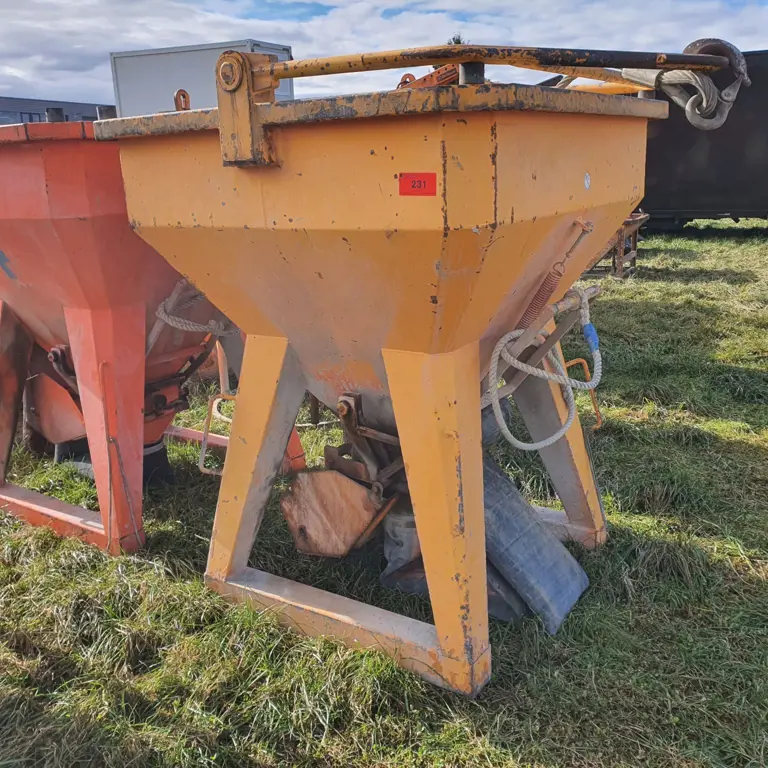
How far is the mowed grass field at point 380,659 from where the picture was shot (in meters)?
2.10

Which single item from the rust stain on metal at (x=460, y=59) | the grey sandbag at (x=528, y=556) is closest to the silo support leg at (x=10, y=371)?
the rust stain on metal at (x=460, y=59)

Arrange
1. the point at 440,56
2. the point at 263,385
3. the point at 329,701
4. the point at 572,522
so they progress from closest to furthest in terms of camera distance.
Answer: the point at 440,56 → the point at 329,701 → the point at 263,385 → the point at 572,522

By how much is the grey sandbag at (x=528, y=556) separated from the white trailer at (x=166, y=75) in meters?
10.1

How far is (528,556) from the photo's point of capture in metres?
2.71

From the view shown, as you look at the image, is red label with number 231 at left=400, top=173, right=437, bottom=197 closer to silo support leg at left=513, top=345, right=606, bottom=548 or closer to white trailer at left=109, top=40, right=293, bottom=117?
silo support leg at left=513, top=345, right=606, bottom=548

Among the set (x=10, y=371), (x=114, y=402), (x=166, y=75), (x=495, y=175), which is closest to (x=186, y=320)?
(x=114, y=402)

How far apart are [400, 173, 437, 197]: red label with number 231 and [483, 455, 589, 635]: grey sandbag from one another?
1.36m

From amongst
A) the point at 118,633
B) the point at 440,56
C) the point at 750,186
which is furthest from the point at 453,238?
the point at 750,186

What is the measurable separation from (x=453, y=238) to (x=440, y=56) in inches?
17.0

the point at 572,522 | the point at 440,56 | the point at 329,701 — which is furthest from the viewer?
the point at 572,522

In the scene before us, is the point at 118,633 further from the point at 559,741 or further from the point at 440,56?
the point at 440,56

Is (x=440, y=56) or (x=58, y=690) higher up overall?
(x=440, y=56)

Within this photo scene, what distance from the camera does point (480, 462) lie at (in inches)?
89.9

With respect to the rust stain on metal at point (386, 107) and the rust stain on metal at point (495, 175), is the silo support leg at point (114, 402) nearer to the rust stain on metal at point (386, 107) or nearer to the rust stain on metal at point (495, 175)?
the rust stain on metal at point (386, 107)
